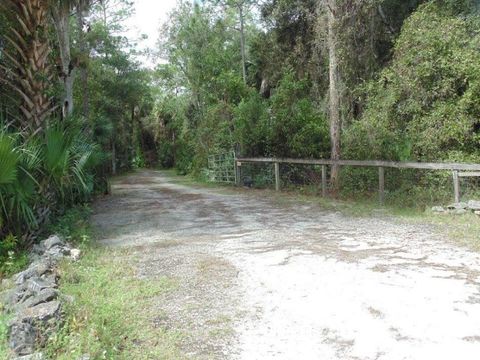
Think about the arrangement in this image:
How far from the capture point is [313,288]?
432 centimetres

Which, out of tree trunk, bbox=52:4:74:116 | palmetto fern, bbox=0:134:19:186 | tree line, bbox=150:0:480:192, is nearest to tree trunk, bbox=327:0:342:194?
A: tree line, bbox=150:0:480:192

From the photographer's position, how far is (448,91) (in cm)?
1022

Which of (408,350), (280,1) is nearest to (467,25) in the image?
(280,1)

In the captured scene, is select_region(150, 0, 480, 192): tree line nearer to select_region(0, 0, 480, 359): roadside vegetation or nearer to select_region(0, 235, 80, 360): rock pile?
select_region(0, 0, 480, 359): roadside vegetation

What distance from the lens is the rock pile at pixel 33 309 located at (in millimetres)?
3172

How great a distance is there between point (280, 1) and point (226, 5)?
8665 mm

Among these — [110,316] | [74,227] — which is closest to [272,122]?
[74,227]

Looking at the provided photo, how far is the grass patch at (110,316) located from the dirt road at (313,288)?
15cm

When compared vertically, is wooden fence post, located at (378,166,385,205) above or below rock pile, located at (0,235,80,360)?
above

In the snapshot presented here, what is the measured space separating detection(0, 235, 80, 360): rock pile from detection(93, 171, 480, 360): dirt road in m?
0.87

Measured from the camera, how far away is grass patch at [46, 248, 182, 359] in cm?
312

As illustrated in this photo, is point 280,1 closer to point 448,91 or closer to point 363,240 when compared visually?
point 448,91

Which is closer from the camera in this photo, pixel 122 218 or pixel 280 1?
pixel 122 218

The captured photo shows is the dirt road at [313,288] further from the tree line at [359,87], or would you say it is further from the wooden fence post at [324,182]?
the tree line at [359,87]
